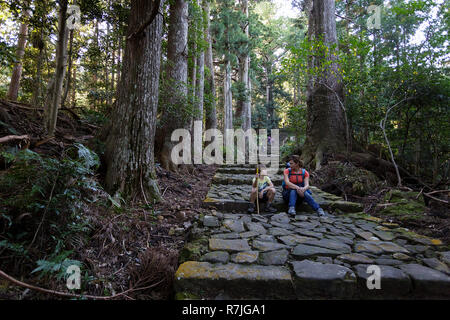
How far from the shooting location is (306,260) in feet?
7.92

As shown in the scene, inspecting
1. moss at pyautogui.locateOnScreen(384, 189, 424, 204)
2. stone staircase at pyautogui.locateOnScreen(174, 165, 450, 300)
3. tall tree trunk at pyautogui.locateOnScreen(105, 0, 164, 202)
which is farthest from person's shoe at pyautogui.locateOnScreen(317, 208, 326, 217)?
tall tree trunk at pyautogui.locateOnScreen(105, 0, 164, 202)

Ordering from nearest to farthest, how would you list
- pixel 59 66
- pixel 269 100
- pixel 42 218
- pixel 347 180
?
1. pixel 42 218
2. pixel 59 66
3. pixel 347 180
4. pixel 269 100

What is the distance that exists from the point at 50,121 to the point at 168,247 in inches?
135

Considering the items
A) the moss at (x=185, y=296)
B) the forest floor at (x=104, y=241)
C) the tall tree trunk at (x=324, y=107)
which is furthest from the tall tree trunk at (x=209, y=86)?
the moss at (x=185, y=296)

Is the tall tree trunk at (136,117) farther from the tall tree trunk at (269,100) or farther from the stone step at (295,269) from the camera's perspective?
the tall tree trunk at (269,100)

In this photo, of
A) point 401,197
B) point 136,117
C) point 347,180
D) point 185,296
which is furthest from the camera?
point 347,180

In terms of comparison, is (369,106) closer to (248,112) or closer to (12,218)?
(12,218)

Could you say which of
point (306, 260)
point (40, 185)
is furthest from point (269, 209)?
point (40, 185)

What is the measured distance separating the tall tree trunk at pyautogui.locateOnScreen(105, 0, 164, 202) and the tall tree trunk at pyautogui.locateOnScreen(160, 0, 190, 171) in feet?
7.97

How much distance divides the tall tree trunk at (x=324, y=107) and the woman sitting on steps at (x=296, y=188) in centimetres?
303

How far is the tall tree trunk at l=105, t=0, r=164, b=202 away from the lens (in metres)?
3.85

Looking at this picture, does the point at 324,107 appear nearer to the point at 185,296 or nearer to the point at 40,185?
the point at 185,296

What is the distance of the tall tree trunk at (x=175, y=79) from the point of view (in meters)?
6.75

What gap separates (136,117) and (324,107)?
Result: 657cm
